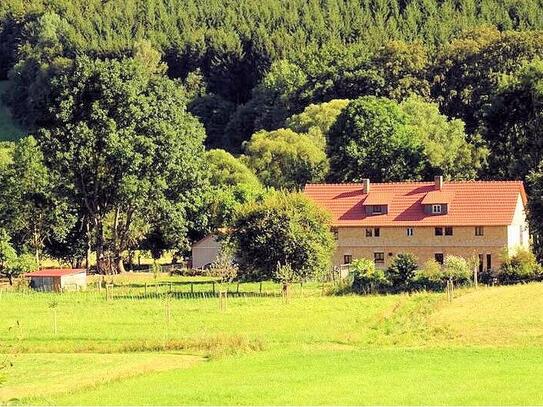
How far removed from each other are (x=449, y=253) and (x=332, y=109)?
1764 inches

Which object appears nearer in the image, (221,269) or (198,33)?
(221,269)

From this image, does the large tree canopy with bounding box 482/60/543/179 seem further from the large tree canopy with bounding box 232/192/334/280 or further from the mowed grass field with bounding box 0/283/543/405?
the mowed grass field with bounding box 0/283/543/405

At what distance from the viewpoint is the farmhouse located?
3337 inches

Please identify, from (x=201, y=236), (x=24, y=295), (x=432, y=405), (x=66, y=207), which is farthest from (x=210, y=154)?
(x=432, y=405)

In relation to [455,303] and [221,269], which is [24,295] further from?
[455,303]

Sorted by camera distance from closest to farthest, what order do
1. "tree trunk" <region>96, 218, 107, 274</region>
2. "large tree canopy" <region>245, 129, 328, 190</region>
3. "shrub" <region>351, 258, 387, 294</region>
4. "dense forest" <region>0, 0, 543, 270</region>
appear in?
"shrub" <region>351, 258, 387, 294</region>, "tree trunk" <region>96, 218, 107, 274</region>, "dense forest" <region>0, 0, 543, 270</region>, "large tree canopy" <region>245, 129, 328, 190</region>

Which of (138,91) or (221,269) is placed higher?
(138,91)

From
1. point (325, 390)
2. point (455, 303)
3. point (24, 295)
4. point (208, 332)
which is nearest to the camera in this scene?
point (325, 390)

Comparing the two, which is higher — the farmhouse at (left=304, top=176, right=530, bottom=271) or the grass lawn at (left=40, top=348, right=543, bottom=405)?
the farmhouse at (left=304, top=176, right=530, bottom=271)

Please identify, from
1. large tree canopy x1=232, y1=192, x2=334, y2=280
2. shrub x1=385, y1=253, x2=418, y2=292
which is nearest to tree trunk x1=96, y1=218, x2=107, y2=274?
large tree canopy x1=232, y1=192, x2=334, y2=280

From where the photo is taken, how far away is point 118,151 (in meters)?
92.1

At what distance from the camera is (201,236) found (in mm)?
103375

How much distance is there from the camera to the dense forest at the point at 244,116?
Answer: 94125 mm

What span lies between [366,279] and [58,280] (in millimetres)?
20325
